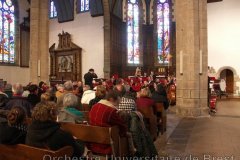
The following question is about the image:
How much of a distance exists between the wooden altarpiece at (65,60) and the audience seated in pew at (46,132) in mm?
17866

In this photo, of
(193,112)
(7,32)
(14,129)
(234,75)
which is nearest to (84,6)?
(7,32)

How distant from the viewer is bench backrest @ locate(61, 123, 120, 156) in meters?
3.77

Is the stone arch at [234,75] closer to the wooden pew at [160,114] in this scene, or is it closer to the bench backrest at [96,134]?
the wooden pew at [160,114]

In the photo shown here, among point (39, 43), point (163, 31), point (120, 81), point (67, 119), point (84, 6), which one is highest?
point (84, 6)

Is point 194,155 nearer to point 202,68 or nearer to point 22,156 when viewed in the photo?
point 22,156

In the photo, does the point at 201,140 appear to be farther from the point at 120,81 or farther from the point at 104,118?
the point at 104,118

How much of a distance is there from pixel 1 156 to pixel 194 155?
3.47 metres

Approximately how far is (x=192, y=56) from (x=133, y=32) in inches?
489

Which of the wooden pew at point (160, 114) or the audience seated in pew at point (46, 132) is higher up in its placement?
the audience seated in pew at point (46, 132)

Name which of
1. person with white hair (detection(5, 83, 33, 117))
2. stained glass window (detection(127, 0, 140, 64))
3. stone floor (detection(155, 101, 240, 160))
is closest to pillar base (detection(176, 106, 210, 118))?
stone floor (detection(155, 101, 240, 160))

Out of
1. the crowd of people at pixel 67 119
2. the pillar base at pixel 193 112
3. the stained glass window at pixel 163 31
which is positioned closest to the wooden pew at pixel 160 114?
the crowd of people at pixel 67 119

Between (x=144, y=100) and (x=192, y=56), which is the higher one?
(x=192, y=56)

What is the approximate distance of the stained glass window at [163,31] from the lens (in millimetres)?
22141

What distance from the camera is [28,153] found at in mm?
2648
